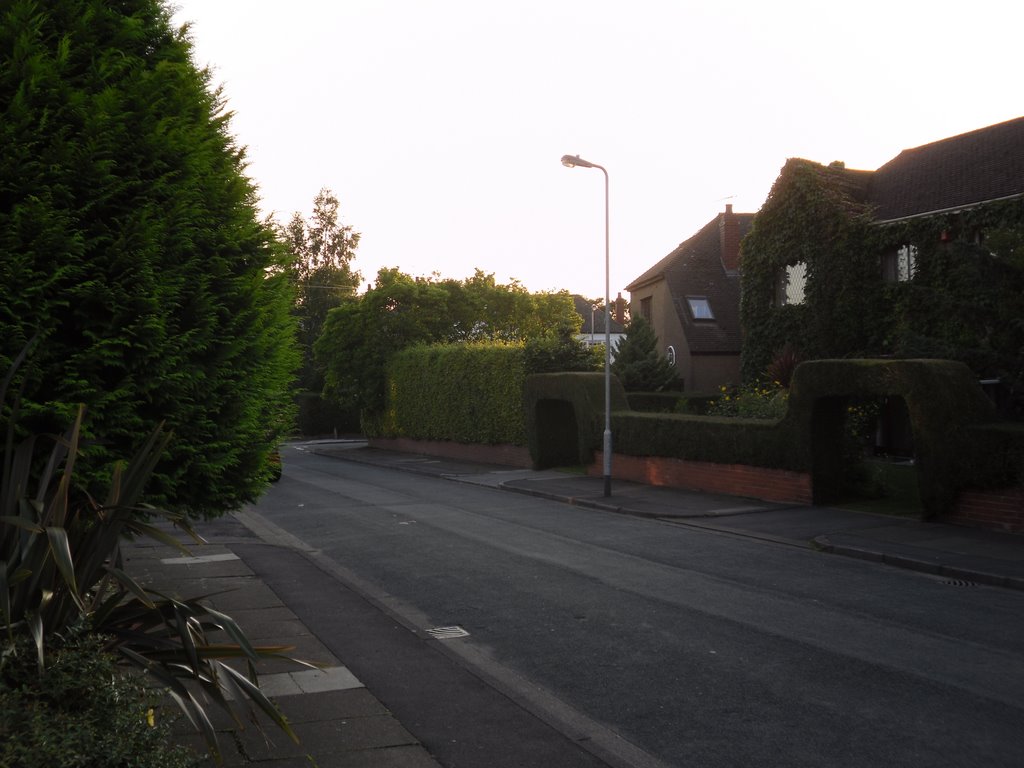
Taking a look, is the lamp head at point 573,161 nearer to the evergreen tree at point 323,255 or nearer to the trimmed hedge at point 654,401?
the trimmed hedge at point 654,401

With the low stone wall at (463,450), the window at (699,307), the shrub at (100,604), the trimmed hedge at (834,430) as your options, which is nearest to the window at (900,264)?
the trimmed hedge at (834,430)

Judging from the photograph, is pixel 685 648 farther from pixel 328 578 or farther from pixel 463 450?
pixel 463 450

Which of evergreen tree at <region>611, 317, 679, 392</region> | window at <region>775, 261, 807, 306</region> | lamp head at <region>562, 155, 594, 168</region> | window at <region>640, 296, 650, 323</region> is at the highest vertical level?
lamp head at <region>562, 155, 594, 168</region>

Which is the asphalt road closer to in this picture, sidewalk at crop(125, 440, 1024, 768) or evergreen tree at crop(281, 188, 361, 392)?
sidewalk at crop(125, 440, 1024, 768)

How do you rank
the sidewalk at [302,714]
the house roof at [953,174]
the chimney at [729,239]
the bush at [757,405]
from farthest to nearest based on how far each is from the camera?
the chimney at [729,239] < the house roof at [953,174] < the bush at [757,405] < the sidewalk at [302,714]

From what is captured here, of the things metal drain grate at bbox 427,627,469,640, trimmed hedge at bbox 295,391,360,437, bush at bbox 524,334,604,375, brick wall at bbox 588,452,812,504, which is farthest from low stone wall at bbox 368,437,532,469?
metal drain grate at bbox 427,627,469,640

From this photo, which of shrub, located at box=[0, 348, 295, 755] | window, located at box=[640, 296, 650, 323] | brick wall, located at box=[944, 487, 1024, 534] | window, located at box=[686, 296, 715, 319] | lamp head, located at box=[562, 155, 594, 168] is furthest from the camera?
window, located at box=[640, 296, 650, 323]

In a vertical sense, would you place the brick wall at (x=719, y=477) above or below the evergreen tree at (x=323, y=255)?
below

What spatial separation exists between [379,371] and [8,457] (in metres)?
37.8

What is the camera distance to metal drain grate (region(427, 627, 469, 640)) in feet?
28.9

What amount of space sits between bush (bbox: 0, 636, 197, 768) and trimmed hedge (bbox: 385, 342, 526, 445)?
26.5 m

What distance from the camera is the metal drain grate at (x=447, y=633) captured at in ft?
28.9

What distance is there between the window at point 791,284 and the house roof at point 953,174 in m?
2.86

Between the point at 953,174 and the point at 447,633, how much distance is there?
2364 cm
